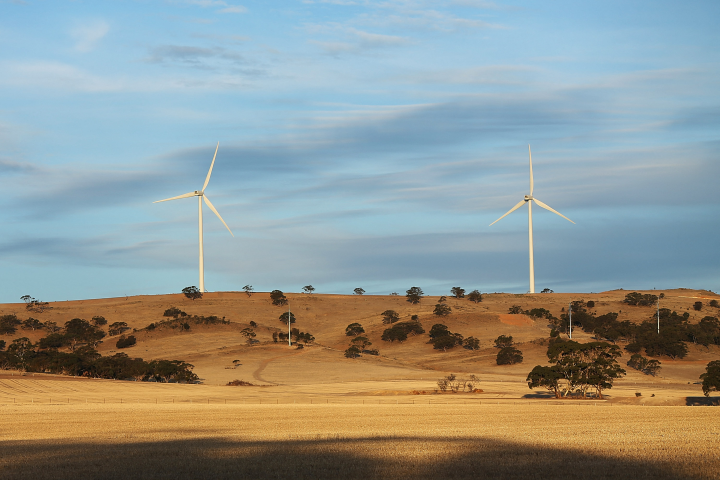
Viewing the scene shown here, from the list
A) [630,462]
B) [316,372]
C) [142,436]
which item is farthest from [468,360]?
[630,462]

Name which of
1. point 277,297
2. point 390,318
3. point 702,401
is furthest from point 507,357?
point 277,297

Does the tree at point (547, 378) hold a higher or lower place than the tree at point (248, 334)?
lower

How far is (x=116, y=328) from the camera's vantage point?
148 metres

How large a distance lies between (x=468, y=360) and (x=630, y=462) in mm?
101867

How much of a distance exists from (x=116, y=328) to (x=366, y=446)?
131 meters

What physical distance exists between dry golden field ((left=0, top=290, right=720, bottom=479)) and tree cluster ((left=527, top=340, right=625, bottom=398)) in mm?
2154

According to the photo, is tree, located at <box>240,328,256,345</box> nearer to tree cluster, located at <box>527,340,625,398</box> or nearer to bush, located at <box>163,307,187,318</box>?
bush, located at <box>163,307,187,318</box>

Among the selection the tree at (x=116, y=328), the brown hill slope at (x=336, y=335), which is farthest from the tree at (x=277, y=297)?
the tree at (x=116, y=328)

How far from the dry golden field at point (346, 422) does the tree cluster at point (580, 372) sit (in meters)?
2.15

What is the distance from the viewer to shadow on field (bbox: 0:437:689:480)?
2092 centimetres

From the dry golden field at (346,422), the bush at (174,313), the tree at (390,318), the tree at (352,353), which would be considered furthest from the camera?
the tree at (390,318)

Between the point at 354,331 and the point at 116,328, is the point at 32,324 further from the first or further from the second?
the point at 354,331

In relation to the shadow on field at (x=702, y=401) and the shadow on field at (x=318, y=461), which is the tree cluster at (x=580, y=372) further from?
the shadow on field at (x=318, y=461)

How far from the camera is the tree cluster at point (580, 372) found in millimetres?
75750
